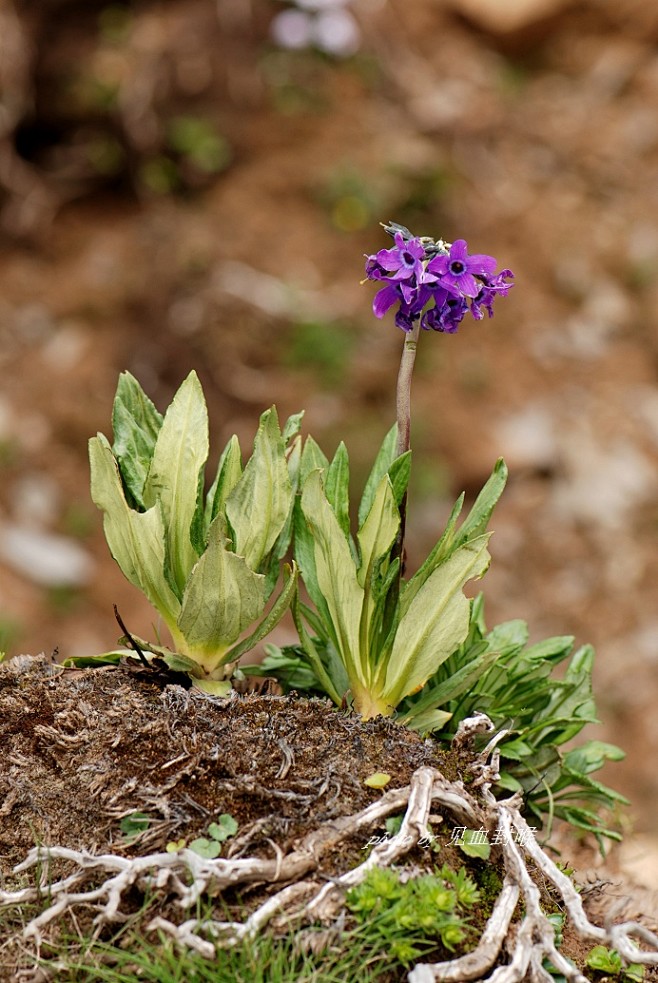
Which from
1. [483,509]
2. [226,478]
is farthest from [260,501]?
[483,509]

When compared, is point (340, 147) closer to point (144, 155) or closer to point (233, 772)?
point (144, 155)

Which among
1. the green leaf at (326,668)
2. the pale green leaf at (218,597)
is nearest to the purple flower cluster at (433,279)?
the pale green leaf at (218,597)

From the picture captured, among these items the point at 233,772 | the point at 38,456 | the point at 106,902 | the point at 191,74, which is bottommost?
the point at 106,902

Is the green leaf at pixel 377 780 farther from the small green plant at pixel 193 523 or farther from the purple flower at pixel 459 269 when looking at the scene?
the purple flower at pixel 459 269

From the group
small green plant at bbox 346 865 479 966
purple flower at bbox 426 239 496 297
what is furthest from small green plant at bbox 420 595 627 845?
purple flower at bbox 426 239 496 297

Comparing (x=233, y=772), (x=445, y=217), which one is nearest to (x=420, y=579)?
(x=233, y=772)

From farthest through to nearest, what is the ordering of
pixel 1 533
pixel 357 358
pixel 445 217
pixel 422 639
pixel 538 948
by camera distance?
pixel 445 217, pixel 357 358, pixel 1 533, pixel 422 639, pixel 538 948

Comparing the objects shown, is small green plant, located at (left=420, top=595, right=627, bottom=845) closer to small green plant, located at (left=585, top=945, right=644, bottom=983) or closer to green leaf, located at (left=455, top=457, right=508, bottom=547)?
green leaf, located at (left=455, top=457, right=508, bottom=547)
